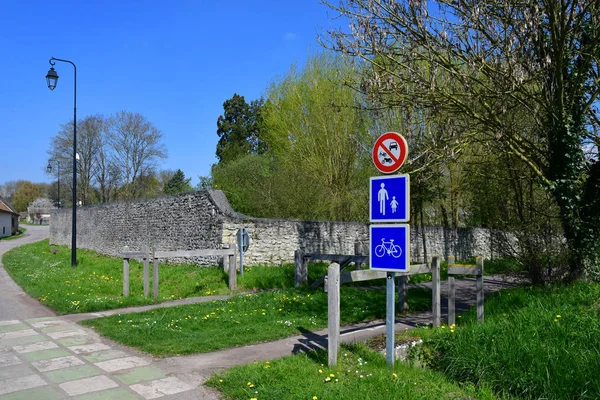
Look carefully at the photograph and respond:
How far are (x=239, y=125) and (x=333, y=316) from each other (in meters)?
Answer: 50.3

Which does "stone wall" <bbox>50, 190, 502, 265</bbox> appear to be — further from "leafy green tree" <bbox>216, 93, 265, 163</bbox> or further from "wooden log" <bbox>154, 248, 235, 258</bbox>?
"leafy green tree" <bbox>216, 93, 265, 163</bbox>

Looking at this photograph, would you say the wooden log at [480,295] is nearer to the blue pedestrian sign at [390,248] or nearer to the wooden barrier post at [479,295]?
the wooden barrier post at [479,295]

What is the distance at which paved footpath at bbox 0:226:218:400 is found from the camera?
17.4 ft

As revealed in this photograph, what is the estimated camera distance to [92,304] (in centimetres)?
1066

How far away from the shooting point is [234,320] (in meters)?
8.83

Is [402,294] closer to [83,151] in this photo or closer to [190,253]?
[190,253]

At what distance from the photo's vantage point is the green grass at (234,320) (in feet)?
24.2

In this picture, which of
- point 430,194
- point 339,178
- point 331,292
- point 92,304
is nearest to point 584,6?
point 331,292

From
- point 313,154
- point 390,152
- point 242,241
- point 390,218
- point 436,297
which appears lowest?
point 436,297

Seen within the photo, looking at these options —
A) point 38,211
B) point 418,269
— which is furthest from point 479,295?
point 38,211

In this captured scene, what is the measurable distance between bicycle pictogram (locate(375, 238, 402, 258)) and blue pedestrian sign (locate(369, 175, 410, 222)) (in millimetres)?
264

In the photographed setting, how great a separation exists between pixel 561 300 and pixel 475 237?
20092mm

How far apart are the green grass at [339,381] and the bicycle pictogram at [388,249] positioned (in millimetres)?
1265

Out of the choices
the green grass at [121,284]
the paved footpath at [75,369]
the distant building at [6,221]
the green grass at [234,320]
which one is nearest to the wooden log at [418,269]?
the green grass at [234,320]
